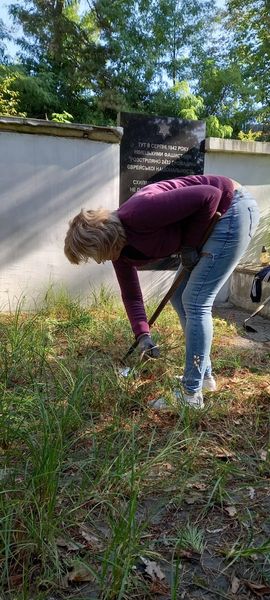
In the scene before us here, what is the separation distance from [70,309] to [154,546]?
2.98 metres

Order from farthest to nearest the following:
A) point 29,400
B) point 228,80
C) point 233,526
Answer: point 228,80 < point 29,400 < point 233,526

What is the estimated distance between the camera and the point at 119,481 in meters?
1.59

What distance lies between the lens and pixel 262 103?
14039 millimetres

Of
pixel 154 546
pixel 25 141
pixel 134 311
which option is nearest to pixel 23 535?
pixel 154 546

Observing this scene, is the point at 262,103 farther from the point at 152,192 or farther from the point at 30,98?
the point at 152,192

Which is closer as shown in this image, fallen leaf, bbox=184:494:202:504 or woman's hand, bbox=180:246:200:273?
fallen leaf, bbox=184:494:202:504

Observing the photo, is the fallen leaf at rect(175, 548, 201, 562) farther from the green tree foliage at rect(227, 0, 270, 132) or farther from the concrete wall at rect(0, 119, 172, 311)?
the green tree foliage at rect(227, 0, 270, 132)

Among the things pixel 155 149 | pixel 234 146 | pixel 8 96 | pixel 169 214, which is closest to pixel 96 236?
pixel 169 214

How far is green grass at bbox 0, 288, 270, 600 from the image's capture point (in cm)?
125

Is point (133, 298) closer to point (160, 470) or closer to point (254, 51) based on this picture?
point (160, 470)

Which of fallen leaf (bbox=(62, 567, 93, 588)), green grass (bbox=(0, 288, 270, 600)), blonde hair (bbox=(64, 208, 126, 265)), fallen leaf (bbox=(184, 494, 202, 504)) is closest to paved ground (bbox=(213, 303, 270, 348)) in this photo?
green grass (bbox=(0, 288, 270, 600))

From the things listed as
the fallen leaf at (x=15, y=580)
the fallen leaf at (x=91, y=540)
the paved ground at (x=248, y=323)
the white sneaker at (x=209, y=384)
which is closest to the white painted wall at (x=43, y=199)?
the paved ground at (x=248, y=323)

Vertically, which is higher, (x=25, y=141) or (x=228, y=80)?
(x=228, y=80)

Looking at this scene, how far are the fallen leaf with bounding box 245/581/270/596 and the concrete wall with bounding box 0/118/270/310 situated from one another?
367 cm
